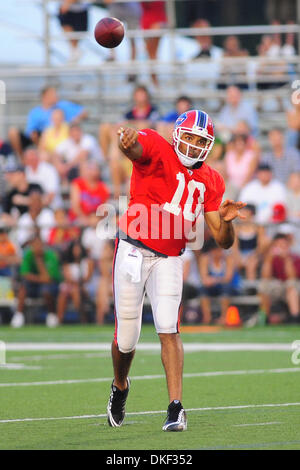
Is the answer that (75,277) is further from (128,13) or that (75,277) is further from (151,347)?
(128,13)

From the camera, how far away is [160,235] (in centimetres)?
696

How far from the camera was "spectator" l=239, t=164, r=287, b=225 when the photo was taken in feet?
52.4

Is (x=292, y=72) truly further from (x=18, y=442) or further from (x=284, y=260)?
(x=18, y=442)

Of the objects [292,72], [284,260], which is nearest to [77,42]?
[292,72]

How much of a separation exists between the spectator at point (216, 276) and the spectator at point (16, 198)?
3.07 metres

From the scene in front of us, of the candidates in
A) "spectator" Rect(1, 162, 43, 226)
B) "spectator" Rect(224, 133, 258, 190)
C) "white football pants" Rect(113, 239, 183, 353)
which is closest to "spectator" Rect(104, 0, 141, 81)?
"spectator" Rect(1, 162, 43, 226)

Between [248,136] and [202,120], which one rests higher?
[248,136]

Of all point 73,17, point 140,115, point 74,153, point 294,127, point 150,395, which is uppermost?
point 73,17

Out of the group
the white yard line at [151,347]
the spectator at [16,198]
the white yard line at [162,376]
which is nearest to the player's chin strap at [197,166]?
the white yard line at [162,376]

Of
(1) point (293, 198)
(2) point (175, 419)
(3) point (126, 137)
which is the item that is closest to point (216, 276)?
(1) point (293, 198)

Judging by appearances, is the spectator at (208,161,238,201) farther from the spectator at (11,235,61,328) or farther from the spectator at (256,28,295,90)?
the spectator at (11,235,61,328)

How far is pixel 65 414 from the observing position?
7387 mm

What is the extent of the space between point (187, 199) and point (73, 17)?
44.0 ft

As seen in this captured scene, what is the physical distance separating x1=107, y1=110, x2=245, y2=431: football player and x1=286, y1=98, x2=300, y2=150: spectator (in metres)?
9.98
